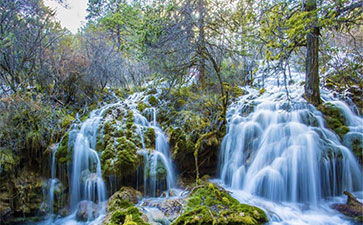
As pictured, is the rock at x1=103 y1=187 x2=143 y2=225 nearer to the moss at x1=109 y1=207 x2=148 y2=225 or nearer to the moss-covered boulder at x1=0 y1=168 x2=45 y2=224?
the moss at x1=109 y1=207 x2=148 y2=225

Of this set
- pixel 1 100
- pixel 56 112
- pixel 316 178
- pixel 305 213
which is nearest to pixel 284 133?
pixel 316 178

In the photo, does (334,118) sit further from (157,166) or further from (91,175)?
(91,175)

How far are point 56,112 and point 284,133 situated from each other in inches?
249

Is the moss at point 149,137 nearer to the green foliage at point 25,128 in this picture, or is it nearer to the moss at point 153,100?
the moss at point 153,100

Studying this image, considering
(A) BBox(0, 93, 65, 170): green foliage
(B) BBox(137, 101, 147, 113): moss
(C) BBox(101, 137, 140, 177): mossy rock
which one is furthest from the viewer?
(B) BBox(137, 101, 147, 113): moss

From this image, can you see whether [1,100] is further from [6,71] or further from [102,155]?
[102,155]

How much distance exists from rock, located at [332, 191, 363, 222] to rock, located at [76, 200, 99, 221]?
478 cm

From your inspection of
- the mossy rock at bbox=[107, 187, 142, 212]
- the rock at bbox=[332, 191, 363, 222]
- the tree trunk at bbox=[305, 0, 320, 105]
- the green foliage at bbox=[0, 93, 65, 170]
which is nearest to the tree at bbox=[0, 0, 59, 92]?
the green foliage at bbox=[0, 93, 65, 170]

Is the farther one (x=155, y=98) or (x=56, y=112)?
(x=155, y=98)

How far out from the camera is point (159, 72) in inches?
238

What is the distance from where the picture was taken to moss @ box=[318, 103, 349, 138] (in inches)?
215

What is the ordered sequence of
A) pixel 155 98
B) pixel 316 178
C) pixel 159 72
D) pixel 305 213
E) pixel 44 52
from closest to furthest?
pixel 305 213 → pixel 316 178 → pixel 159 72 → pixel 44 52 → pixel 155 98

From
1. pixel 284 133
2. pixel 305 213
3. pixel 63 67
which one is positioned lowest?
pixel 305 213

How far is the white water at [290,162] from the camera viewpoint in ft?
15.2
